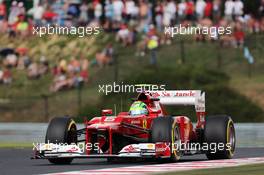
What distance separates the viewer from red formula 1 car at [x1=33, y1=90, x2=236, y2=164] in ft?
57.1

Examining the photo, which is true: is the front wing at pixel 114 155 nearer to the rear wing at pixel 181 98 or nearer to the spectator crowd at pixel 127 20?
the rear wing at pixel 181 98

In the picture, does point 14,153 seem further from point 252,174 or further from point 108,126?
point 252,174

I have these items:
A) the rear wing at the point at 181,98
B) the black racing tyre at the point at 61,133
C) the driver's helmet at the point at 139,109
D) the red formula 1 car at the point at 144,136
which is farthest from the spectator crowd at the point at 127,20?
the black racing tyre at the point at 61,133

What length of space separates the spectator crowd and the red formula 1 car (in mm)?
16471

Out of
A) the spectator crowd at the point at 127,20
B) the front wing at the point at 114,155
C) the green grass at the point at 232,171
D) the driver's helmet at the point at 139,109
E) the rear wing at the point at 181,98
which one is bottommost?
the green grass at the point at 232,171

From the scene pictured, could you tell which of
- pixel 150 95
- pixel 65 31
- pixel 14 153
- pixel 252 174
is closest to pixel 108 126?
pixel 150 95

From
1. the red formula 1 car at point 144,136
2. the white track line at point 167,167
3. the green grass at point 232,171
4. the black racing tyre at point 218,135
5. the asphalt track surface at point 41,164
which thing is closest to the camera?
the green grass at point 232,171

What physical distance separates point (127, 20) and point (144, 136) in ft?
60.9

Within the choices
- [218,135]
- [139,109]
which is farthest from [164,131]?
[218,135]

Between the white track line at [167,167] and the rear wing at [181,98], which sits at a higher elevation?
the rear wing at [181,98]

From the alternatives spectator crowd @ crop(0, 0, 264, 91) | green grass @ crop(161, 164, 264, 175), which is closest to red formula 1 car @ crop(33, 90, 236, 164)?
green grass @ crop(161, 164, 264, 175)

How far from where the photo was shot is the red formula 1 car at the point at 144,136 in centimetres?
1740

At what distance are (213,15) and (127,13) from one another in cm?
330

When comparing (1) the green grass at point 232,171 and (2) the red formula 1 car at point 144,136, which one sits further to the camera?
(2) the red formula 1 car at point 144,136
